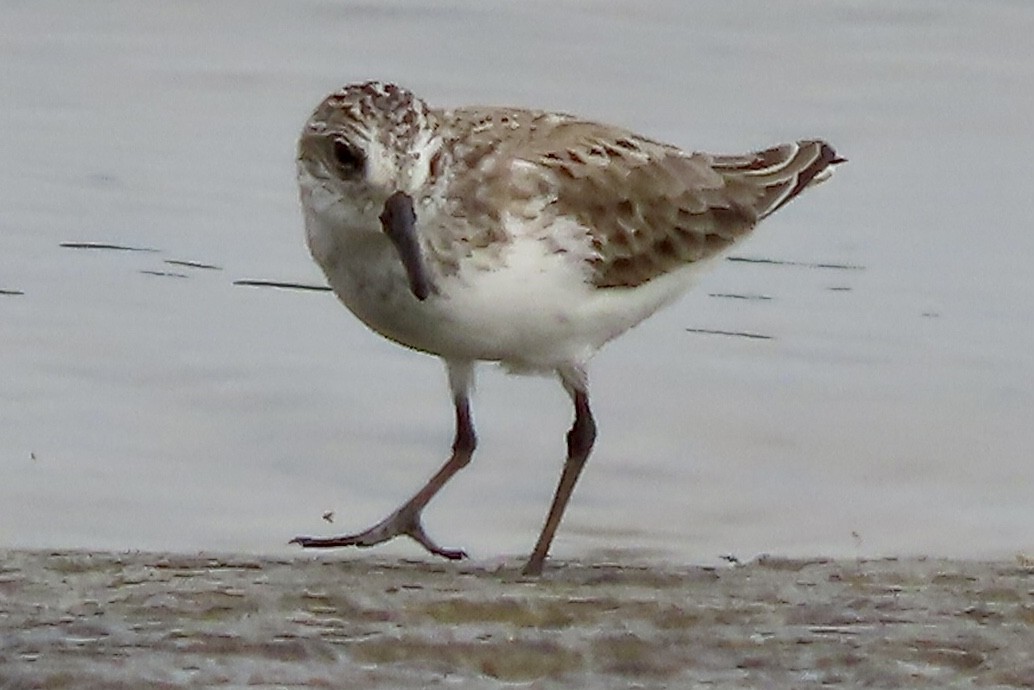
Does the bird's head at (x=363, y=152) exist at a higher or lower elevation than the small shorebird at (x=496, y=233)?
higher

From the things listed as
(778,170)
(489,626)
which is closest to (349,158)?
(489,626)

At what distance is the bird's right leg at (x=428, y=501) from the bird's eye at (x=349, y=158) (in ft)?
2.94

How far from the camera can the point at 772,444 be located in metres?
9.00

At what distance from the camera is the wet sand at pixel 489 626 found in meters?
5.21

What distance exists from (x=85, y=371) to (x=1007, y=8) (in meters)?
5.56

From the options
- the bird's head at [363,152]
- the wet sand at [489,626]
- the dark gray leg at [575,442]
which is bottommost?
the dark gray leg at [575,442]

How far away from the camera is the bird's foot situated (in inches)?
285

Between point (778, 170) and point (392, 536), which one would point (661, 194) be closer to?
point (778, 170)

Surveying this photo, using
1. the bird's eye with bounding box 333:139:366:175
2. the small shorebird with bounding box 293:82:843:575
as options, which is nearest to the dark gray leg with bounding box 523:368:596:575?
the small shorebird with bounding box 293:82:843:575

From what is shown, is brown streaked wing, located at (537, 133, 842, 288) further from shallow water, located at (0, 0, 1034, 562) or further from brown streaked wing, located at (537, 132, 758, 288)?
shallow water, located at (0, 0, 1034, 562)

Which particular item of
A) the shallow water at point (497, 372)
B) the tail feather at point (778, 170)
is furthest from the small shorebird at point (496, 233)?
the shallow water at point (497, 372)

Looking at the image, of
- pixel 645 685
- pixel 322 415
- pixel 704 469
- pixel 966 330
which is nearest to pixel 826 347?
pixel 966 330

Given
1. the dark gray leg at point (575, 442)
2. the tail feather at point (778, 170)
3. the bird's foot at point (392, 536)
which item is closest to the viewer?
the dark gray leg at point (575, 442)

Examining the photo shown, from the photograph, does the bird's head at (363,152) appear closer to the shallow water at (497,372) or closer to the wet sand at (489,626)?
the wet sand at (489,626)
